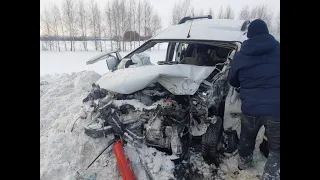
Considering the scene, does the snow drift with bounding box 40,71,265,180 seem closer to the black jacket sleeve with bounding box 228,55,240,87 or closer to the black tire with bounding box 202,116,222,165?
the black tire with bounding box 202,116,222,165

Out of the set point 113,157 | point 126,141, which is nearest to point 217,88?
point 126,141

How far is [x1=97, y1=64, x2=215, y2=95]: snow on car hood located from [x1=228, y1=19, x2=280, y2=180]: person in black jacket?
0.46m

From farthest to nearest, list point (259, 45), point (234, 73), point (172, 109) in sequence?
point (172, 109) < point (234, 73) < point (259, 45)

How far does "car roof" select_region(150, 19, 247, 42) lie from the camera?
284cm

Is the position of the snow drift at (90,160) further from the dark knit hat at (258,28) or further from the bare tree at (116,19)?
the bare tree at (116,19)

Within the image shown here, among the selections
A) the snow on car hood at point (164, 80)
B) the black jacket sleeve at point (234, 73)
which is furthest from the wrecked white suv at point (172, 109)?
the black jacket sleeve at point (234, 73)

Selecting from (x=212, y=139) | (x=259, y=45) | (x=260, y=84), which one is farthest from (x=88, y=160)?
(x=259, y=45)

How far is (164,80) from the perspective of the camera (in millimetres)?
2496

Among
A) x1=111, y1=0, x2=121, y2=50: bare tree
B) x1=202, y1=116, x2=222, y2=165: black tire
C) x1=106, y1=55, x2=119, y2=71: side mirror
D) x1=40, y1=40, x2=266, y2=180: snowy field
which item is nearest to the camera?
x1=40, y1=40, x2=266, y2=180: snowy field

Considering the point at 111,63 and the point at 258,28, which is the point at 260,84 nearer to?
the point at 258,28

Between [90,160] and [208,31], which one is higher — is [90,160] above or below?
below

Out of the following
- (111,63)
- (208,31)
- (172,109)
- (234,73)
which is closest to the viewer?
(234,73)

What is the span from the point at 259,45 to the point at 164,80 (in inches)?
40.1

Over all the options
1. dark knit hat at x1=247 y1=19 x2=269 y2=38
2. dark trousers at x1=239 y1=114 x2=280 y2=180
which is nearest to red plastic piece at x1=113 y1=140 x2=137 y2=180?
dark trousers at x1=239 y1=114 x2=280 y2=180
